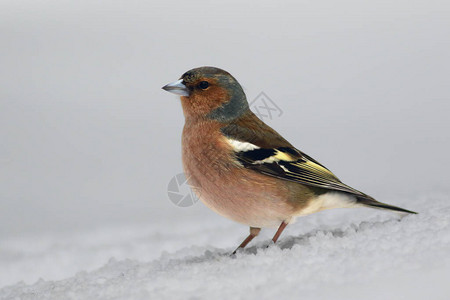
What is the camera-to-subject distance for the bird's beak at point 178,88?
4258 millimetres

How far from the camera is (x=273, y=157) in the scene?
4141 millimetres

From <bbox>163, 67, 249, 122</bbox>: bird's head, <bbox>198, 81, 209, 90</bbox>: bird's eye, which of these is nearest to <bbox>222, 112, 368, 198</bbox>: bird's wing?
<bbox>163, 67, 249, 122</bbox>: bird's head

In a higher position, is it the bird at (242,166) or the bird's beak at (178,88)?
the bird's beak at (178,88)

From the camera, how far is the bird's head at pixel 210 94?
4348mm

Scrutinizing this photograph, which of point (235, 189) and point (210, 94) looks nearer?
point (235, 189)

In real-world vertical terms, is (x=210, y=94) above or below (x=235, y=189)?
above

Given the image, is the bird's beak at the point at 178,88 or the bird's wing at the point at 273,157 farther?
the bird's beak at the point at 178,88

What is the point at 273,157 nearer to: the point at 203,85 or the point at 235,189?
the point at 235,189

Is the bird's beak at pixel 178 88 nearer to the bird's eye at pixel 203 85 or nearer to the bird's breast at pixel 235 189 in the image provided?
the bird's eye at pixel 203 85

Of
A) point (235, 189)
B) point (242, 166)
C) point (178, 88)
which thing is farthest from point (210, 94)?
point (235, 189)

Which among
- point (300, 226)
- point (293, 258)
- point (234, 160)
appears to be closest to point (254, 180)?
point (234, 160)

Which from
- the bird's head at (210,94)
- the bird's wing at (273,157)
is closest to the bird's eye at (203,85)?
the bird's head at (210,94)

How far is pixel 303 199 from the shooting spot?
A: 13.6 ft

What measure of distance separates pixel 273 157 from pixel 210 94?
0.65 metres
